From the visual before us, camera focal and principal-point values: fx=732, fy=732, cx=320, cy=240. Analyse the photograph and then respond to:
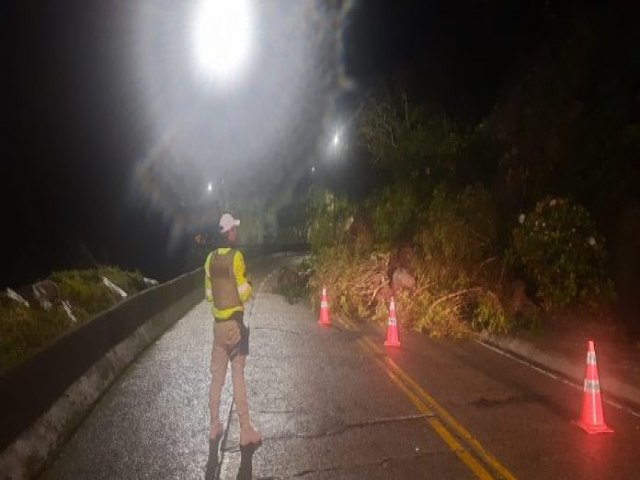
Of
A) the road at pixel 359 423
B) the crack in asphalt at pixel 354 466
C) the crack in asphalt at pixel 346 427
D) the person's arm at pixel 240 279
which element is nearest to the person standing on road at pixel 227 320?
the person's arm at pixel 240 279

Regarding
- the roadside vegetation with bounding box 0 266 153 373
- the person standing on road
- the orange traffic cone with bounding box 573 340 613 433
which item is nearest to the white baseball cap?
the person standing on road

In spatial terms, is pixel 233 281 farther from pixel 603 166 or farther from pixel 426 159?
pixel 426 159

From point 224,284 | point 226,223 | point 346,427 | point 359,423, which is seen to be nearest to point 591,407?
point 359,423

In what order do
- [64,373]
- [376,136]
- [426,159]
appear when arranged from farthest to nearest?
[376,136], [426,159], [64,373]

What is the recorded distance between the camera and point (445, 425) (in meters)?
7.41

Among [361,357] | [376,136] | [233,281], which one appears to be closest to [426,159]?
[376,136]

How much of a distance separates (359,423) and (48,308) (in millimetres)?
7648

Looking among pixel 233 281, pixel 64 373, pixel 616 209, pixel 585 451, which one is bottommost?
pixel 585 451

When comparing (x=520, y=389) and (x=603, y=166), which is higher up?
(x=603, y=166)

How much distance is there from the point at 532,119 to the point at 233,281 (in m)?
13.6

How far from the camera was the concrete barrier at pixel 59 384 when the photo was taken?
18.7 ft

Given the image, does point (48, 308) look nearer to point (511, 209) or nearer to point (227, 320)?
point (227, 320)

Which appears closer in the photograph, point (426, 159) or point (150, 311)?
point (150, 311)

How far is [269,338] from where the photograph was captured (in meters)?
13.9
